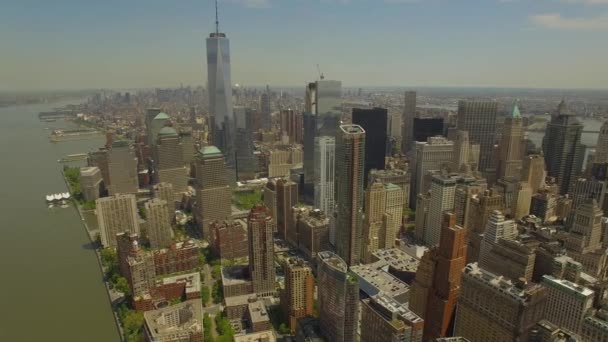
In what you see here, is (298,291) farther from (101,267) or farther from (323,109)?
(323,109)

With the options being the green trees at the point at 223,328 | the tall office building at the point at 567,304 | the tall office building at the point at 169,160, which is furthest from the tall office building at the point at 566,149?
the tall office building at the point at 169,160

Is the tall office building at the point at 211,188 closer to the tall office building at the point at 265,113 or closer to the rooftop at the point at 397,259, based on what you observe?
the rooftop at the point at 397,259

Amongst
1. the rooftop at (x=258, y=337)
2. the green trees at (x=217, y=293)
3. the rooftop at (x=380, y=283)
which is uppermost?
the rooftop at (x=380, y=283)

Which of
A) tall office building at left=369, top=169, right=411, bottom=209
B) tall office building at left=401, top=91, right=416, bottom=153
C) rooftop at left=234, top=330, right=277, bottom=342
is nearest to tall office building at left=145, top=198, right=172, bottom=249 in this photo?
rooftop at left=234, top=330, right=277, bottom=342

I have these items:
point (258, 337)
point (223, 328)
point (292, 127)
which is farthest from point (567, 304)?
point (292, 127)

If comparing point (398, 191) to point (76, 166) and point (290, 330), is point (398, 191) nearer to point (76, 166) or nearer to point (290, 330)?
point (290, 330)

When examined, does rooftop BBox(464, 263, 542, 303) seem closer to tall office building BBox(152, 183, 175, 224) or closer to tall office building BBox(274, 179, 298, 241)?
tall office building BBox(274, 179, 298, 241)

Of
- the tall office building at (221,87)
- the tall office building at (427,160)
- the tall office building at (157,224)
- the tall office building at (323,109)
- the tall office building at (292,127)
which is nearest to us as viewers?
the tall office building at (157,224)
